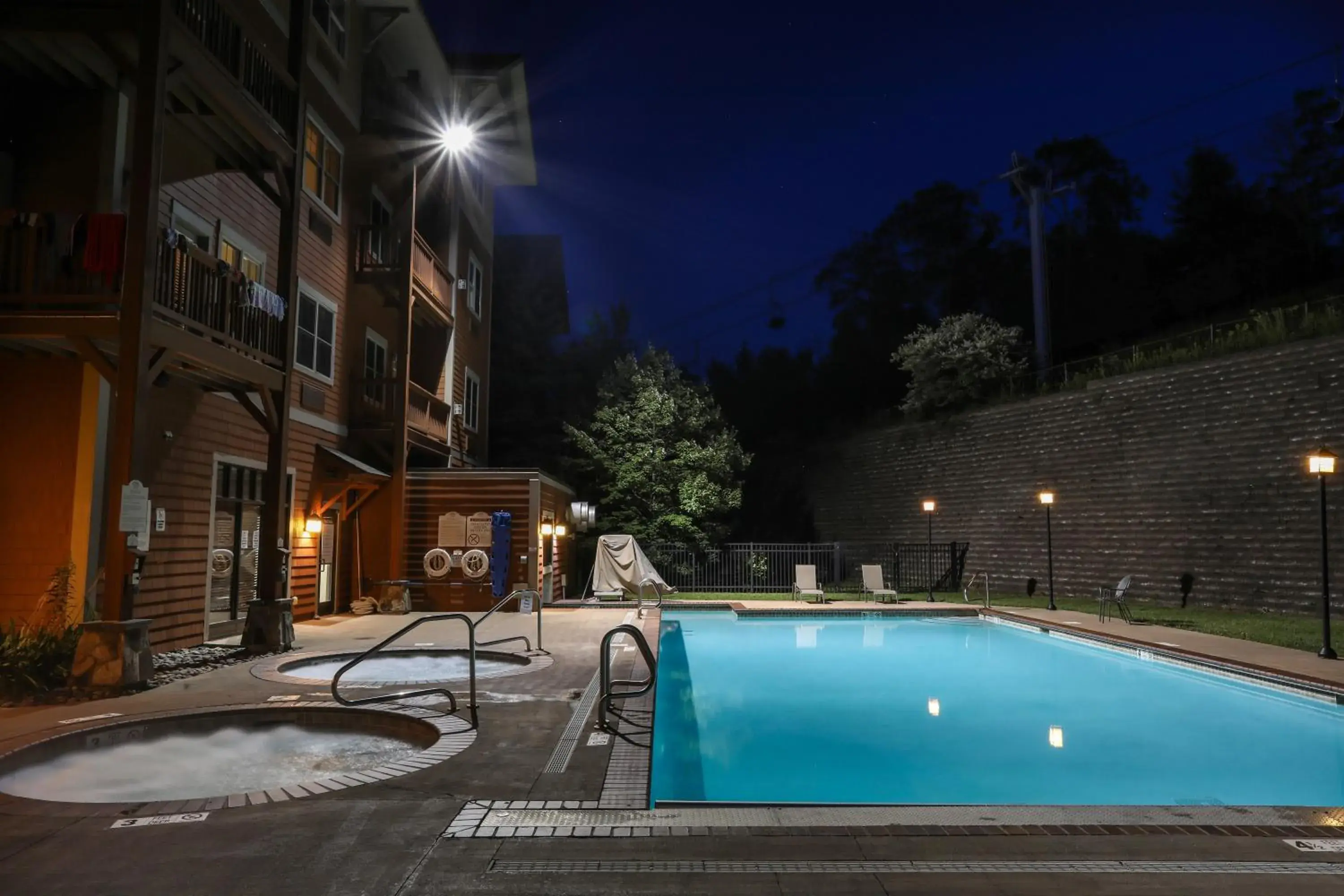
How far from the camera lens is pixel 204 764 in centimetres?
552

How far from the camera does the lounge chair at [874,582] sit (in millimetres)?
18250

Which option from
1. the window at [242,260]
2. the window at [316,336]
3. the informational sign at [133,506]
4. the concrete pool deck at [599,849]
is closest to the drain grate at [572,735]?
the concrete pool deck at [599,849]

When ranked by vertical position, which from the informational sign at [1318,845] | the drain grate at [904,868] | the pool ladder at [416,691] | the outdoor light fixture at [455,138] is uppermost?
the outdoor light fixture at [455,138]

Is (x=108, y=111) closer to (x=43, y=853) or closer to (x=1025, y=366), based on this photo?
(x=43, y=853)

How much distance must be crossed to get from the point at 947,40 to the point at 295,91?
58.8 m

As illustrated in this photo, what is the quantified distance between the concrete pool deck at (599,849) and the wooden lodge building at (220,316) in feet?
13.3

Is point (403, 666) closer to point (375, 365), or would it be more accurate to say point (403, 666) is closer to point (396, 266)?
point (375, 365)

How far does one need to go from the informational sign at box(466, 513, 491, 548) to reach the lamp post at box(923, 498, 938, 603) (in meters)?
9.50

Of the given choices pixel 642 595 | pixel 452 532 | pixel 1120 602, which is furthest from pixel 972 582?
pixel 452 532

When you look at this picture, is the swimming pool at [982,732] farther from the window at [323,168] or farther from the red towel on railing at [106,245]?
the window at [323,168]

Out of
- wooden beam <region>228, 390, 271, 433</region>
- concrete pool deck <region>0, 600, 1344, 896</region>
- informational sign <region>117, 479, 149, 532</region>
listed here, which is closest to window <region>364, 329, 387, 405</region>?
wooden beam <region>228, 390, 271, 433</region>

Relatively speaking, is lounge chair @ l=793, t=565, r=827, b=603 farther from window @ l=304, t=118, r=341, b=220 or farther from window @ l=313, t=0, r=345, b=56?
window @ l=313, t=0, r=345, b=56

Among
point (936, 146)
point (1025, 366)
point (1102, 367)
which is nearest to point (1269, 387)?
point (1102, 367)

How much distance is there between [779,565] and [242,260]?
15.3 meters
